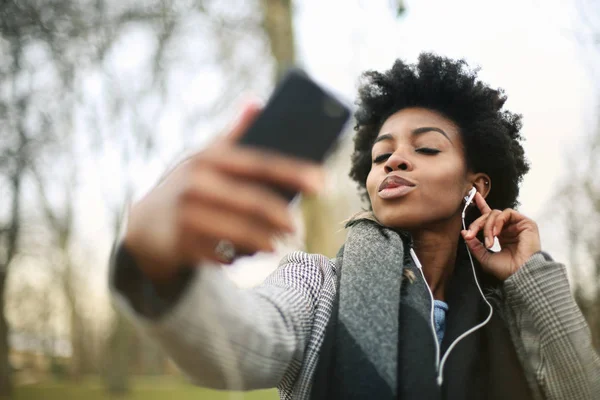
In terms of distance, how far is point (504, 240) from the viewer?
1.82 m

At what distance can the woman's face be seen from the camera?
1.65 meters

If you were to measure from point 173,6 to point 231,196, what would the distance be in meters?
5.53

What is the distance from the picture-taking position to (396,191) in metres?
1.63

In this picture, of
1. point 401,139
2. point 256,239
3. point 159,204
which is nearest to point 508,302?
point 401,139

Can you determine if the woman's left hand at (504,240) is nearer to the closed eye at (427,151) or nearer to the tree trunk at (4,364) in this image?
the closed eye at (427,151)

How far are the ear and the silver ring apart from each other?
135 centimetres

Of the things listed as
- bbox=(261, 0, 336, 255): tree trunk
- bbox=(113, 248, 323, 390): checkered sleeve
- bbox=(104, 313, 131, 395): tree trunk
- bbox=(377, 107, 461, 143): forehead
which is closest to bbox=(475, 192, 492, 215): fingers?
bbox=(377, 107, 461, 143): forehead

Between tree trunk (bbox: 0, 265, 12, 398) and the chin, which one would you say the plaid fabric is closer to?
the chin

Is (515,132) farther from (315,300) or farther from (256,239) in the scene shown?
(256,239)

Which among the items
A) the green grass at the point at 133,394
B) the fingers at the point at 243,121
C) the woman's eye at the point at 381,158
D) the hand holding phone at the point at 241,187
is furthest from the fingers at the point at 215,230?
the green grass at the point at 133,394

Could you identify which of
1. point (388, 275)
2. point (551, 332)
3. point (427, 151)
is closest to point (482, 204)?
point (427, 151)

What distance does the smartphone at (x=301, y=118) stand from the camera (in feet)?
2.65

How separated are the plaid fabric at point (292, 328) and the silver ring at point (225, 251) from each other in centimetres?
5

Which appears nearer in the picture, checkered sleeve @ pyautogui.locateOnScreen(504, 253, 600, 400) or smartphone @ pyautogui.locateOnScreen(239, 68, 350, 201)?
smartphone @ pyautogui.locateOnScreen(239, 68, 350, 201)
